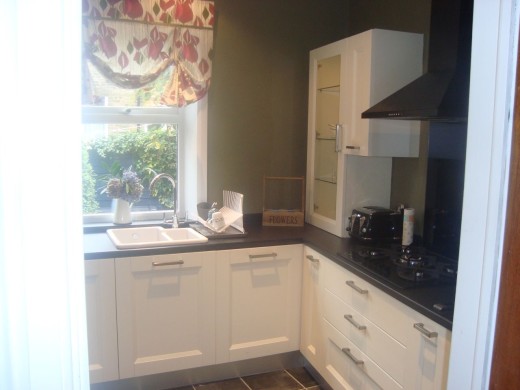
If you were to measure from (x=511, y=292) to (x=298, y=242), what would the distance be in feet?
6.93

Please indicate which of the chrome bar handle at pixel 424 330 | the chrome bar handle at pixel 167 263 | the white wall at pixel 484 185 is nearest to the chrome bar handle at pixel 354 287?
the chrome bar handle at pixel 424 330

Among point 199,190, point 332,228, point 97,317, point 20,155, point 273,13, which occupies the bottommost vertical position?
point 97,317

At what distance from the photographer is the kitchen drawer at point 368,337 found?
77.8 inches

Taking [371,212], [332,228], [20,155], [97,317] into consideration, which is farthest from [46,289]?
[332,228]

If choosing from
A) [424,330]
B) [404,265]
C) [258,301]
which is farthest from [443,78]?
[258,301]

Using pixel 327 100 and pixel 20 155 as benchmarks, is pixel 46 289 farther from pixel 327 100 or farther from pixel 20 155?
pixel 327 100

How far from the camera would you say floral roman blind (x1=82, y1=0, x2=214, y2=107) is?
9.08 ft

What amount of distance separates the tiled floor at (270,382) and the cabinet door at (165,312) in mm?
164

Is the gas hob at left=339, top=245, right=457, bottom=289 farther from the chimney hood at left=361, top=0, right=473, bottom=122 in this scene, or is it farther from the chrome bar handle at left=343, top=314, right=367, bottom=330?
the chimney hood at left=361, top=0, right=473, bottom=122

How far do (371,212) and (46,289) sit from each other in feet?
7.61

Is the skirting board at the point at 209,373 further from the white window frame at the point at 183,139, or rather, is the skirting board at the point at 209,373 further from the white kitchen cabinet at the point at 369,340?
the white window frame at the point at 183,139

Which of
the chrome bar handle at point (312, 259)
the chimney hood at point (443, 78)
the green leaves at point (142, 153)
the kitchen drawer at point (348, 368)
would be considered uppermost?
the chimney hood at point (443, 78)

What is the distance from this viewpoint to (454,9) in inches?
91.2

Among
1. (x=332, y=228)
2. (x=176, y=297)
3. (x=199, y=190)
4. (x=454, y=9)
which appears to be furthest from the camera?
(x=199, y=190)
